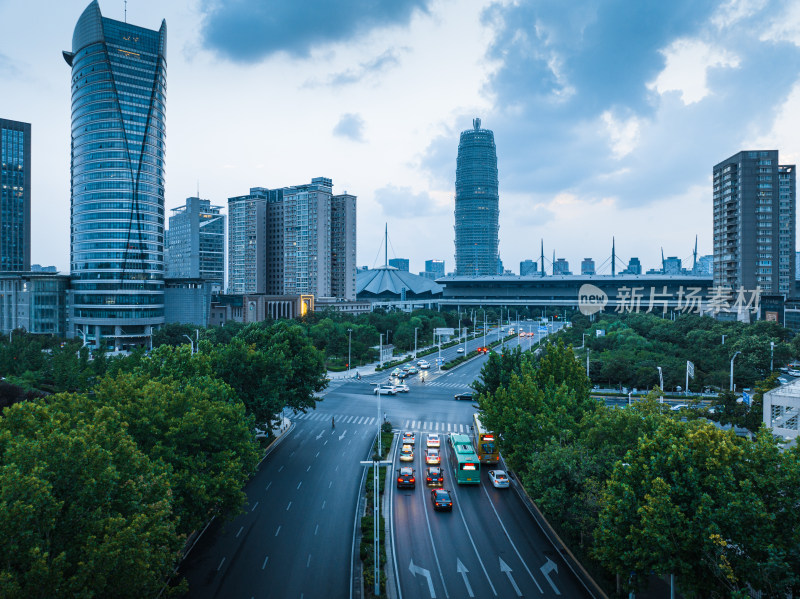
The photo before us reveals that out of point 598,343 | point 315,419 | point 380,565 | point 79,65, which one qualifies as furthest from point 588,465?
point 79,65

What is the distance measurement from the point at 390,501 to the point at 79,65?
116624mm

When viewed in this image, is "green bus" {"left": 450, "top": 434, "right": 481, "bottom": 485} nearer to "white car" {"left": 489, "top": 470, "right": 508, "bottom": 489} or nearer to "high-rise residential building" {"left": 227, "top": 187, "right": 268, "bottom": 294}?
"white car" {"left": 489, "top": 470, "right": 508, "bottom": 489}

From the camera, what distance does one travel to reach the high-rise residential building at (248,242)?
614 ft

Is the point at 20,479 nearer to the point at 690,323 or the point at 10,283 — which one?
the point at 690,323

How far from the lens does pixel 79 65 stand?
108250 millimetres

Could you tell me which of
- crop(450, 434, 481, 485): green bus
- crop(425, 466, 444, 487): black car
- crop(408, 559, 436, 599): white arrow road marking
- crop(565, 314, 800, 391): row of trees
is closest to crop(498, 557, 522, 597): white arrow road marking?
crop(408, 559, 436, 599): white arrow road marking

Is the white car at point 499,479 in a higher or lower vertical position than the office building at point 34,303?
lower

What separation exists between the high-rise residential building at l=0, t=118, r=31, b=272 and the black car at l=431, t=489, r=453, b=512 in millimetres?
173636

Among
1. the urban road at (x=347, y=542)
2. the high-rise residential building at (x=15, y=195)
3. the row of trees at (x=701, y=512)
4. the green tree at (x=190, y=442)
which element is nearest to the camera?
the row of trees at (x=701, y=512)

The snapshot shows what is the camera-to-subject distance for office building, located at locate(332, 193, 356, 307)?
18138cm

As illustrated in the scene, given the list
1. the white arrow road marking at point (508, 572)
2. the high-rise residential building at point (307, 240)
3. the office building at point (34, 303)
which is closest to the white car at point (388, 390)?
the white arrow road marking at point (508, 572)

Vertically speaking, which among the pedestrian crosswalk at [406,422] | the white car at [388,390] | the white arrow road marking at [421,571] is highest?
the white car at [388,390]

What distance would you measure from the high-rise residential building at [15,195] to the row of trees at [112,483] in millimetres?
169344

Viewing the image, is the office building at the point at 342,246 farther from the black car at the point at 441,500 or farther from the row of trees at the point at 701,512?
the row of trees at the point at 701,512
